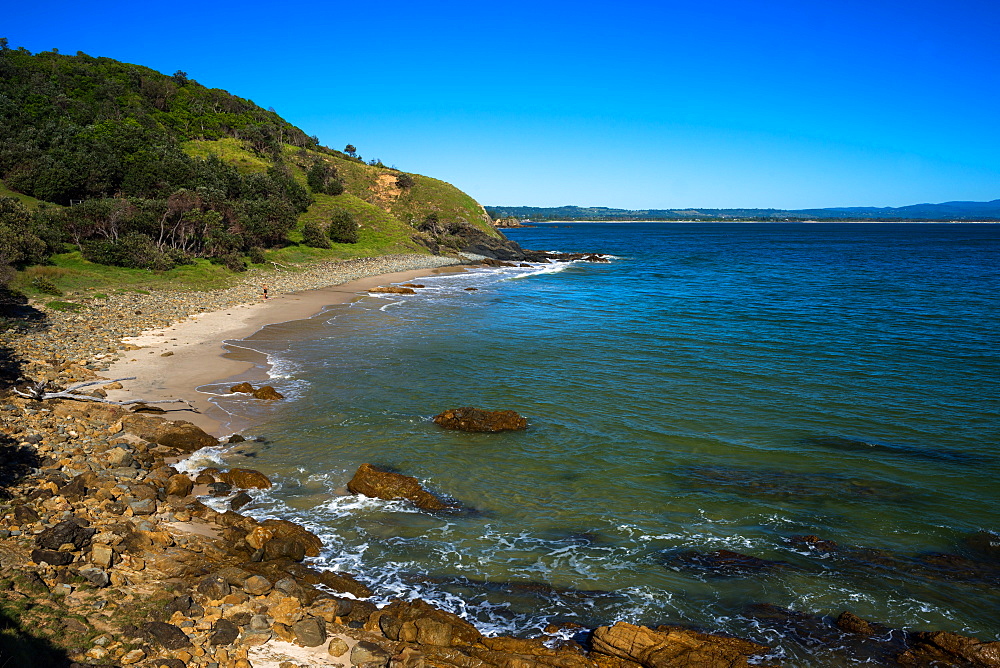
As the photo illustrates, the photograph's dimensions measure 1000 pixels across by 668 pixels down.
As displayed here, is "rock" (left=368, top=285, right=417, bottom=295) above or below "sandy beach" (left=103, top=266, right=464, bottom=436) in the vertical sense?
above

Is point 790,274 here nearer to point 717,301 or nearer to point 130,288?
point 717,301

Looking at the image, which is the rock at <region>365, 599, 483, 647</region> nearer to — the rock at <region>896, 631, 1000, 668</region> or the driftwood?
the rock at <region>896, 631, 1000, 668</region>

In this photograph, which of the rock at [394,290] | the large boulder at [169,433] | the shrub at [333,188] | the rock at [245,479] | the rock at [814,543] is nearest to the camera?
the rock at [814,543]

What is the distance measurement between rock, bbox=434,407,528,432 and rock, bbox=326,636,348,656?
966 cm

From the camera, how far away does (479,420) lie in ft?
58.5

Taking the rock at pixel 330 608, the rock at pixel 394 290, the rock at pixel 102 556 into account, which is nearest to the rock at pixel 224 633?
the rock at pixel 330 608

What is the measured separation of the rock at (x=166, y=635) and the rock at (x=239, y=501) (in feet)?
16.0

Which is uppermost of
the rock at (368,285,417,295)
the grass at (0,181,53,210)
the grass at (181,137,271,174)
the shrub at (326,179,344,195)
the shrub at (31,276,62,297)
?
the grass at (181,137,271,174)

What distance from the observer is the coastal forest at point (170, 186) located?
1448 inches

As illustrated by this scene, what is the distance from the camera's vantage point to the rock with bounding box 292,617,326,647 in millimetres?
8141

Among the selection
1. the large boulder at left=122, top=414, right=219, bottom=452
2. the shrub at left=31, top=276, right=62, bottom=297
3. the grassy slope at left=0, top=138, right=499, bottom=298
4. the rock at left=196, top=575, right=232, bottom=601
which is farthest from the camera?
the grassy slope at left=0, top=138, right=499, bottom=298

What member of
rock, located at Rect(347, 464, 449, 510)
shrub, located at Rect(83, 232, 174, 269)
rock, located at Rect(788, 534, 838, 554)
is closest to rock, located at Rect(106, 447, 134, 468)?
rock, located at Rect(347, 464, 449, 510)

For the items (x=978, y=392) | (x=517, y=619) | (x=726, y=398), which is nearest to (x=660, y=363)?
(x=726, y=398)

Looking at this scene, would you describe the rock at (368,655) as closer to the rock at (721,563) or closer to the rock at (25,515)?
the rock at (721,563)
